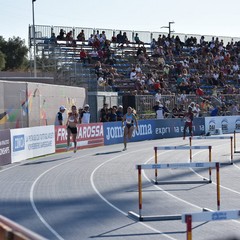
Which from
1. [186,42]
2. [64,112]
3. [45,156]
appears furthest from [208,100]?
[45,156]

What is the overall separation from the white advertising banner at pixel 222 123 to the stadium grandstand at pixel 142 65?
0.84 meters

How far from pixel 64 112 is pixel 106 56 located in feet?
36.8

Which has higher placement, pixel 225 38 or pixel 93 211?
pixel 225 38

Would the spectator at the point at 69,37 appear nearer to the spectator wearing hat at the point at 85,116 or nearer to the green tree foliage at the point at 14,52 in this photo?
the spectator wearing hat at the point at 85,116

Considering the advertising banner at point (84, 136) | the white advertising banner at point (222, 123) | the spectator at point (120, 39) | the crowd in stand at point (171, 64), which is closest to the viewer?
the advertising banner at point (84, 136)

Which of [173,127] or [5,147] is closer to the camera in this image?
[5,147]

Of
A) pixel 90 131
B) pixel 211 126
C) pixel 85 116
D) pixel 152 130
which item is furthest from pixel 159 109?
pixel 90 131

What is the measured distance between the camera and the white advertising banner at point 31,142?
23.7 meters

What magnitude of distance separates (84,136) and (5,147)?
823 cm

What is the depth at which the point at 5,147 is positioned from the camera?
22719 mm

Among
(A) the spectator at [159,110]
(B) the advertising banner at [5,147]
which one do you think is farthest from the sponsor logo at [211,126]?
(B) the advertising banner at [5,147]

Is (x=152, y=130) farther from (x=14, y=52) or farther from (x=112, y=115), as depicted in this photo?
(x=14, y=52)

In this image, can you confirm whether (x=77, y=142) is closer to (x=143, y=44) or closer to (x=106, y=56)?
(x=106, y=56)

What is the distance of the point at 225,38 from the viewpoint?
5719 cm
